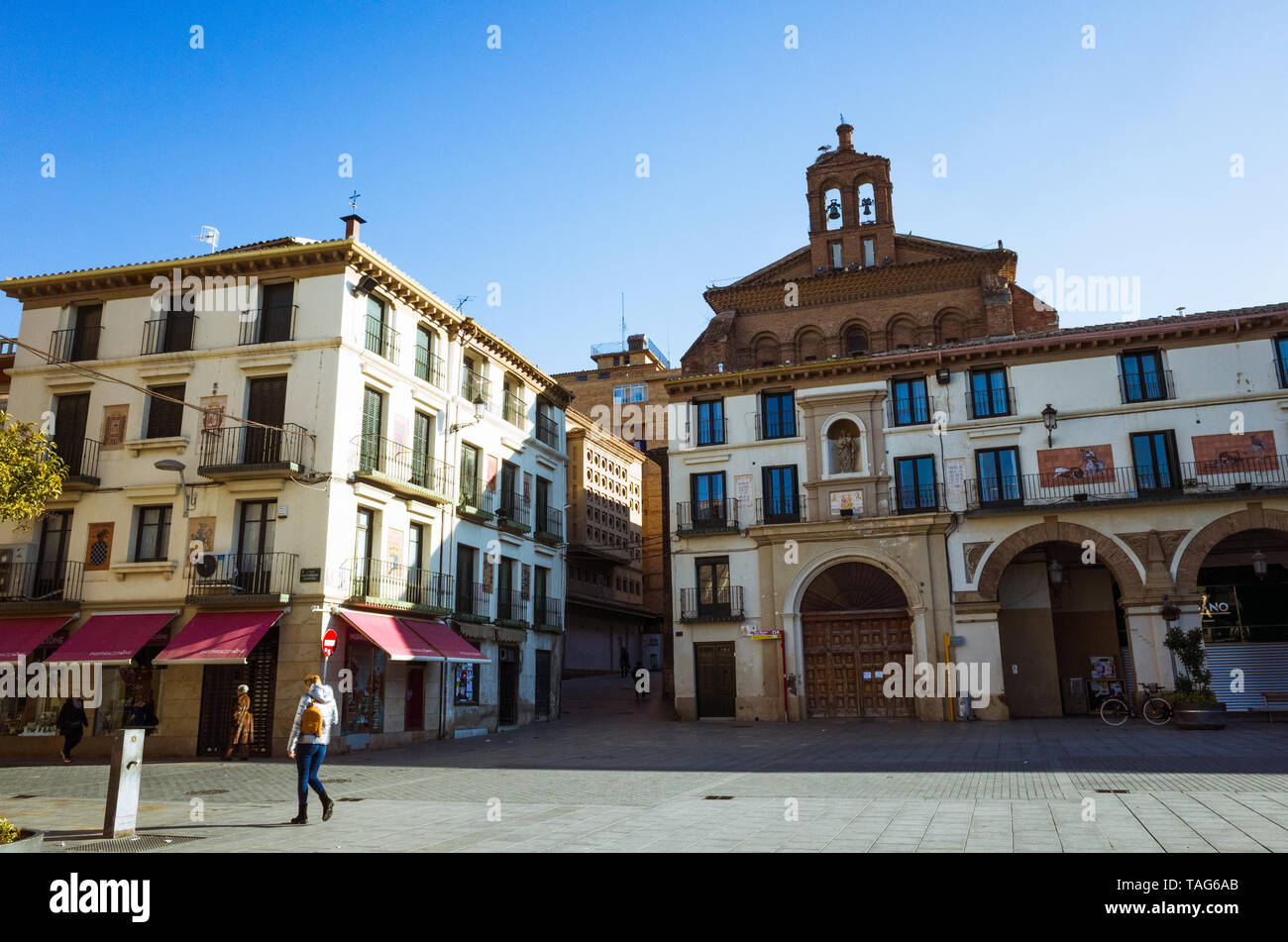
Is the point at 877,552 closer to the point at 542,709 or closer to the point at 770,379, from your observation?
the point at 770,379

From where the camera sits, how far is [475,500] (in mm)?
31562

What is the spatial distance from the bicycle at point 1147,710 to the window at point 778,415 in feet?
45.8

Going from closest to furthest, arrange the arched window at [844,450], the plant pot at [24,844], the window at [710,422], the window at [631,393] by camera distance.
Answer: the plant pot at [24,844]
the arched window at [844,450]
the window at [710,422]
the window at [631,393]

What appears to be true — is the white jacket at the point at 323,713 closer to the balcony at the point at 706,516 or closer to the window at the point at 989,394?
the balcony at the point at 706,516

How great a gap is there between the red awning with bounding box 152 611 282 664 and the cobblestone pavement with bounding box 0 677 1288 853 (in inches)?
99.5

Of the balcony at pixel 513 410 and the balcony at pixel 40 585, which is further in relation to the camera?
the balcony at pixel 513 410

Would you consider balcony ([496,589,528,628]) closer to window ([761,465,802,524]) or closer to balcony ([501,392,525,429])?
balcony ([501,392,525,429])

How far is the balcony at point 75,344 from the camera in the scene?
1085 inches

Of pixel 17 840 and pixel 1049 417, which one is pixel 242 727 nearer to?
pixel 17 840

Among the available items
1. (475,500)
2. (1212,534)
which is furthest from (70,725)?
(1212,534)

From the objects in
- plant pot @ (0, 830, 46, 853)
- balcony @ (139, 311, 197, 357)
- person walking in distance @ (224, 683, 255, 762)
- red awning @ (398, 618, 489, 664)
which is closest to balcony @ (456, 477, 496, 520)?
red awning @ (398, 618, 489, 664)

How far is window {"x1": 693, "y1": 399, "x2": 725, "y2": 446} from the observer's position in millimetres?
35938

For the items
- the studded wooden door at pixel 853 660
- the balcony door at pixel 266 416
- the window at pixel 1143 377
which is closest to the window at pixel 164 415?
the balcony door at pixel 266 416

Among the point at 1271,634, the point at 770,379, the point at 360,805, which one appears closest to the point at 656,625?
the point at 770,379
